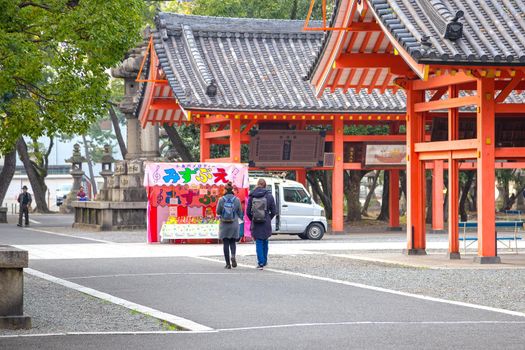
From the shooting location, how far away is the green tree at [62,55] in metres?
20.5

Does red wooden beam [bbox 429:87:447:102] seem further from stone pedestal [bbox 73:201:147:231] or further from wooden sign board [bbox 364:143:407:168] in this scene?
stone pedestal [bbox 73:201:147:231]

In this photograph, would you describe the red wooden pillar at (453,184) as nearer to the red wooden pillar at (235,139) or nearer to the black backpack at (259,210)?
the black backpack at (259,210)

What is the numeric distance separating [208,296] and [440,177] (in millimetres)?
23607

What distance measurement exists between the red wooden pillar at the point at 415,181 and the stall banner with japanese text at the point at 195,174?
863cm

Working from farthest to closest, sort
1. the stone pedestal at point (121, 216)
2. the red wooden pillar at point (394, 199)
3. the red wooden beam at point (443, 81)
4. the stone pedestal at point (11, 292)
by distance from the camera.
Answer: the stone pedestal at point (121, 216), the red wooden pillar at point (394, 199), the red wooden beam at point (443, 81), the stone pedestal at point (11, 292)

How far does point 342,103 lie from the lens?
1515 inches

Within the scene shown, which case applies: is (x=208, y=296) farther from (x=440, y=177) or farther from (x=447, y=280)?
(x=440, y=177)

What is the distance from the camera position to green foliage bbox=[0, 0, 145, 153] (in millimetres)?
20531

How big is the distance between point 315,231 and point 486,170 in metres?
14.0

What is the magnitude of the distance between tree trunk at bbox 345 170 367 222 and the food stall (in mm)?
16141

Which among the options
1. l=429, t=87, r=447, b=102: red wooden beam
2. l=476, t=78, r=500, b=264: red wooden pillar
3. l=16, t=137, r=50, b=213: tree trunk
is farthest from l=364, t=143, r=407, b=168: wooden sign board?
l=16, t=137, r=50, b=213: tree trunk

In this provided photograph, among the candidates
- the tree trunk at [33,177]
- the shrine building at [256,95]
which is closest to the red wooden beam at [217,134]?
the shrine building at [256,95]

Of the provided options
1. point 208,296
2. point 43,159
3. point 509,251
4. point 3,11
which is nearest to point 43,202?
point 43,159

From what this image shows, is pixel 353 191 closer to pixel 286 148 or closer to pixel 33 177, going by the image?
pixel 286 148
